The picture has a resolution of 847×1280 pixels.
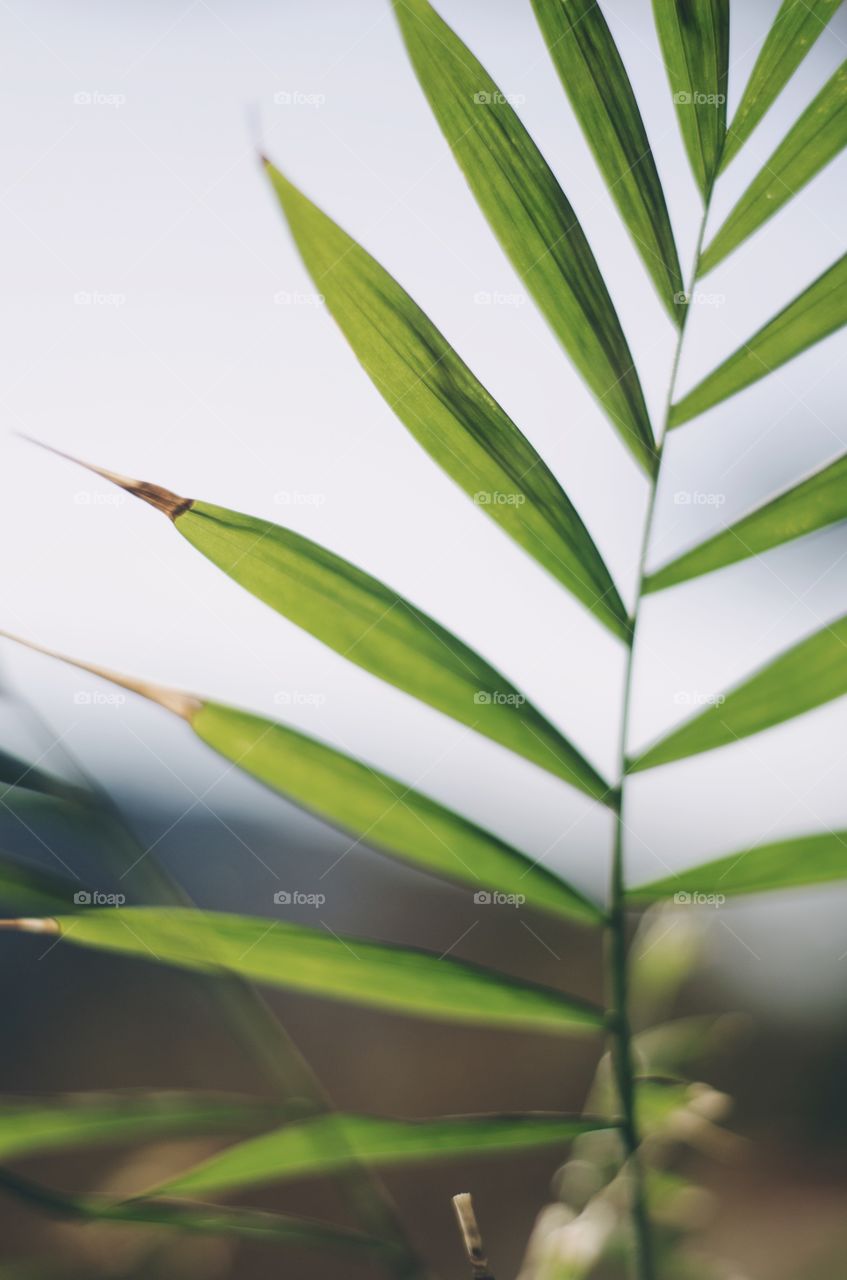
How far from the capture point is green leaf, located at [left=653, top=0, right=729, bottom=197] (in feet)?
0.99

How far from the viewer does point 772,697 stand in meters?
0.31

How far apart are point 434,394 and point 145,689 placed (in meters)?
0.15

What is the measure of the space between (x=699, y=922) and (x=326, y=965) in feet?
1.28

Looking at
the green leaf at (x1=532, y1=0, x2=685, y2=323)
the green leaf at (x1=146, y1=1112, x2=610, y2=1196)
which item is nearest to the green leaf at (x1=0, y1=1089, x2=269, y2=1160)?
the green leaf at (x1=146, y1=1112, x2=610, y2=1196)

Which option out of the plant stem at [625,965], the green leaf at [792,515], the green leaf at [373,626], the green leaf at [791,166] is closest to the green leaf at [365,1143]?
the plant stem at [625,965]

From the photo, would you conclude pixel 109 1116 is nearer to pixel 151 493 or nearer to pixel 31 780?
pixel 31 780

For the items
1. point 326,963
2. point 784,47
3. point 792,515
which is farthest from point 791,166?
point 326,963

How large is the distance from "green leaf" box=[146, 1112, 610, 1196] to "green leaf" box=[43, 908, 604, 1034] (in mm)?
37

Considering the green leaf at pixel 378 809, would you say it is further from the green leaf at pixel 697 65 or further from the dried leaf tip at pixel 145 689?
the green leaf at pixel 697 65

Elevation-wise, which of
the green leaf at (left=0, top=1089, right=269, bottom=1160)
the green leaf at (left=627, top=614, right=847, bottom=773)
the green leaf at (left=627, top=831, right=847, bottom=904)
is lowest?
the green leaf at (left=0, top=1089, right=269, bottom=1160)

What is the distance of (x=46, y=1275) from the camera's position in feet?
1.56

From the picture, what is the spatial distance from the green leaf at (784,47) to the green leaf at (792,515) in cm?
15

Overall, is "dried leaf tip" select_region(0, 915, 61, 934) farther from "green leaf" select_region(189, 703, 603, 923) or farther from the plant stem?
the plant stem

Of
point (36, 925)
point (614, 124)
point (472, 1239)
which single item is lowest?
point (472, 1239)
